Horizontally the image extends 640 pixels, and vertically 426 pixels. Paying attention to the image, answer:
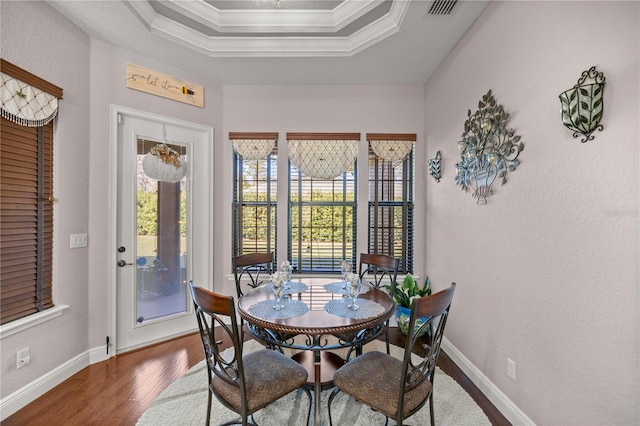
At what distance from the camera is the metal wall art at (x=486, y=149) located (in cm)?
178

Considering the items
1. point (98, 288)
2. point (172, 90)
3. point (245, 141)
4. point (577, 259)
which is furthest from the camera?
point (245, 141)

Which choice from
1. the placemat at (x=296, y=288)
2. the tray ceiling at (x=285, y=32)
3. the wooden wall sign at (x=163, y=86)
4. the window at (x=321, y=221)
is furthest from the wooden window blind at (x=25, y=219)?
the window at (x=321, y=221)

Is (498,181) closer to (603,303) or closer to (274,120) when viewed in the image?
(603,303)

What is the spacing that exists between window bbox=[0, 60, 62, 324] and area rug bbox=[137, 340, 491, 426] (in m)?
1.25

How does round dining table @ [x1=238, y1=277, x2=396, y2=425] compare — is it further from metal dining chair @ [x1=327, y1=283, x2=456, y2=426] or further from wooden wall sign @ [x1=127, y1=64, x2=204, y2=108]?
wooden wall sign @ [x1=127, y1=64, x2=204, y2=108]

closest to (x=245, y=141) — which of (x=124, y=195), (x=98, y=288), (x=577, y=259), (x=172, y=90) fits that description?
(x=172, y=90)

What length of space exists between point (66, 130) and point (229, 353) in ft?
7.92

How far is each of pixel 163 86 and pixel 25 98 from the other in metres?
1.14

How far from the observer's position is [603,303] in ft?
3.95

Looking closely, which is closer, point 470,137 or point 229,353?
point 470,137

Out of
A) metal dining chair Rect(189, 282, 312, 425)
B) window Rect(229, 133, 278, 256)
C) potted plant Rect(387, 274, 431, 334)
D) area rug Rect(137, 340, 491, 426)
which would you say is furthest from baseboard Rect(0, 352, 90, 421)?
potted plant Rect(387, 274, 431, 334)

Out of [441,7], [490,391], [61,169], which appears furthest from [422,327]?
[61,169]

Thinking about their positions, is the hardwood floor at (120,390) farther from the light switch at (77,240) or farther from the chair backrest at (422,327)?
the light switch at (77,240)

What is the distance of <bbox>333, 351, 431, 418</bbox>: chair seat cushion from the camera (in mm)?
1309
